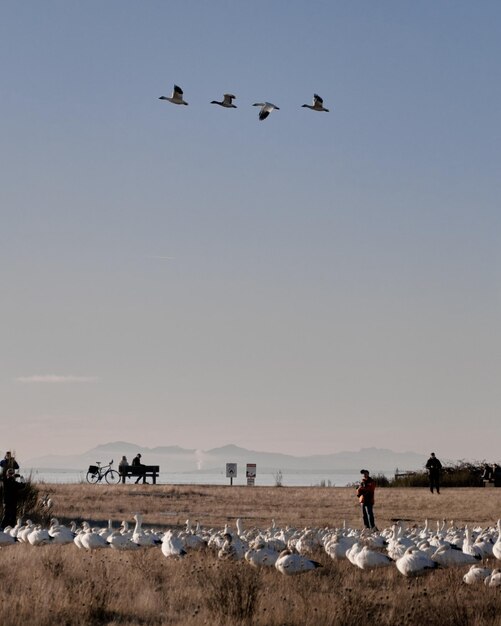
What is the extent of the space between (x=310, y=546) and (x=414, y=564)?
4433mm

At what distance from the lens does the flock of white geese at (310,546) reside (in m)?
20.1

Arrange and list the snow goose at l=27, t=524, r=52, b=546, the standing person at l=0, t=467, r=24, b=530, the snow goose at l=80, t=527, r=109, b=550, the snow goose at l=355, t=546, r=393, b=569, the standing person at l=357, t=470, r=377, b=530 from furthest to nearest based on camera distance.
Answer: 1. the standing person at l=357, t=470, r=377, b=530
2. the standing person at l=0, t=467, r=24, b=530
3. the snow goose at l=27, t=524, r=52, b=546
4. the snow goose at l=80, t=527, r=109, b=550
5. the snow goose at l=355, t=546, r=393, b=569

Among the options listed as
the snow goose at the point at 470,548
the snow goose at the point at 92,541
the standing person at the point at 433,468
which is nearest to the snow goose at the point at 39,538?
the snow goose at the point at 92,541

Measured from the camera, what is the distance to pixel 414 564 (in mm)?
20016

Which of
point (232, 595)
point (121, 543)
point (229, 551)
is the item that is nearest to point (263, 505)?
point (121, 543)

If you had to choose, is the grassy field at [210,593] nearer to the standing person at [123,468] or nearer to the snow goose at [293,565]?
the snow goose at [293,565]

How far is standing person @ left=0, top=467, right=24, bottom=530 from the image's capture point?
29.2 metres

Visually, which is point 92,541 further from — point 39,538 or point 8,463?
point 8,463

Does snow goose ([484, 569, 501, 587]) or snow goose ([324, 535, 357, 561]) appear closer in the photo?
snow goose ([484, 569, 501, 587])

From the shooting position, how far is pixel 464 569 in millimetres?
22047

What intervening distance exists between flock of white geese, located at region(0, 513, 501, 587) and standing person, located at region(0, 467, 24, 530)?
268cm

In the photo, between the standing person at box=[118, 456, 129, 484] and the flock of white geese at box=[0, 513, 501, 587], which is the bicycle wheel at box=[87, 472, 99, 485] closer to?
the standing person at box=[118, 456, 129, 484]

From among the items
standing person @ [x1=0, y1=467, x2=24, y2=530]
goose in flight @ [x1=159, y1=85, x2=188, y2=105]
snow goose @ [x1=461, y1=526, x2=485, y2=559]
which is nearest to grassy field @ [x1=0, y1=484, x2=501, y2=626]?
snow goose @ [x1=461, y1=526, x2=485, y2=559]

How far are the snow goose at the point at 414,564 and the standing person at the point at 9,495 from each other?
12422 mm
